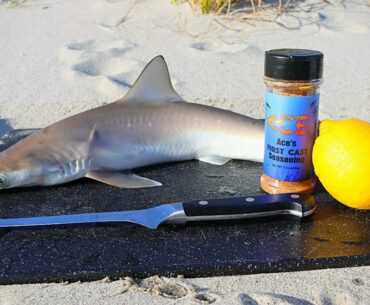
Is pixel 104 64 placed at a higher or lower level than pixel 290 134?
lower

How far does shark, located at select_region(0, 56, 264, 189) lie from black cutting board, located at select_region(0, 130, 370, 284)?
6 centimetres

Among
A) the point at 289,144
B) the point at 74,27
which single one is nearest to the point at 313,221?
the point at 289,144

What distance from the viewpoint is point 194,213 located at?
117cm

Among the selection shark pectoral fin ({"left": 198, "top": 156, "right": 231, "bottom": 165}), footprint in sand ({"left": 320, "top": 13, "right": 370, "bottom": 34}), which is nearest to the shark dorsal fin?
shark pectoral fin ({"left": 198, "top": 156, "right": 231, "bottom": 165})

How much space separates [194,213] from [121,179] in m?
0.29

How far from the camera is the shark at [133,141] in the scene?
1.37 metres

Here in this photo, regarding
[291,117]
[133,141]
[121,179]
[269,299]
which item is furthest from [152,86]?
[269,299]

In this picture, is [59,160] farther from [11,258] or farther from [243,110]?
[243,110]

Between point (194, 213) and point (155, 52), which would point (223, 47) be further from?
point (194, 213)

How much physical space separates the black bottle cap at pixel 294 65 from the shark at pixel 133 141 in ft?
1.01

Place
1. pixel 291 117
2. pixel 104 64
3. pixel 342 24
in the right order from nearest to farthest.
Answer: pixel 291 117 → pixel 104 64 → pixel 342 24

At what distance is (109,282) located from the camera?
104cm

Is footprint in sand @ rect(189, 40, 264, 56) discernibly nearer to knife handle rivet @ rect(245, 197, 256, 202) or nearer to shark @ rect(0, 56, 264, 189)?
shark @ rect(0, 56, 264, 189)

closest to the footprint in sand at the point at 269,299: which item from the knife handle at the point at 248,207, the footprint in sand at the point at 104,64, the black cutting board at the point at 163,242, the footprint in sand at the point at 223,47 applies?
the black cutting board at the point at 163,242
